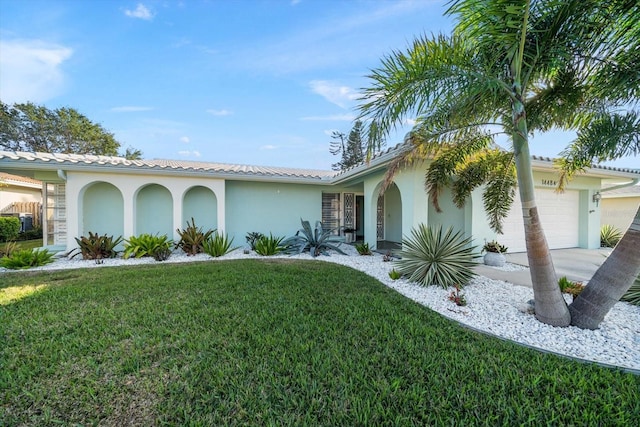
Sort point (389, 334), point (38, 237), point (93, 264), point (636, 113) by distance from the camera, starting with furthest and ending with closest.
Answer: point (38, 237) → point (93, 264) → point (636, 113) → point (389, 334)

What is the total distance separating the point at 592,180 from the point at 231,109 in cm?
1813

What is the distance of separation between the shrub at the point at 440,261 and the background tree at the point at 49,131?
116ft

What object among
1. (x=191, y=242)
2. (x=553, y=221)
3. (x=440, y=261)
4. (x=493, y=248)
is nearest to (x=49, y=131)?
(x=191, y=242)

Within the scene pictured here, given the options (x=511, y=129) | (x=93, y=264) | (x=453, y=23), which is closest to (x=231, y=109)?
(x=93, y=264)

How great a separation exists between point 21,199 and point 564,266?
3377 centimetres

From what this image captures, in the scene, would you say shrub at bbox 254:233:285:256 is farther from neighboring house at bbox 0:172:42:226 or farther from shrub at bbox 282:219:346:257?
neighboring house at bbox 0:172:42:226

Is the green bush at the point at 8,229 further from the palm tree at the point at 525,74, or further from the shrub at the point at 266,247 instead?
the palm tree at the point at 525,74

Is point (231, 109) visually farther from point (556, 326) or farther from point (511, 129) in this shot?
point (556, 326)

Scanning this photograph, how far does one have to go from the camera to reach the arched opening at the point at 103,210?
424 inches

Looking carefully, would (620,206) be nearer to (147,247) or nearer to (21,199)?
(147,247)

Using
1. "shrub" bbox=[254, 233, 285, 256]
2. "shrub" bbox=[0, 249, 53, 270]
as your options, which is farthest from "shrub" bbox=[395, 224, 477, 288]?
"shrub" bbox=[0, 249, 53, 270]

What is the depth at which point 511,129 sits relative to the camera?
442cm

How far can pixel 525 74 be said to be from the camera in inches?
168

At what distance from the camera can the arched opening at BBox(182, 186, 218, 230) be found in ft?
38.9
